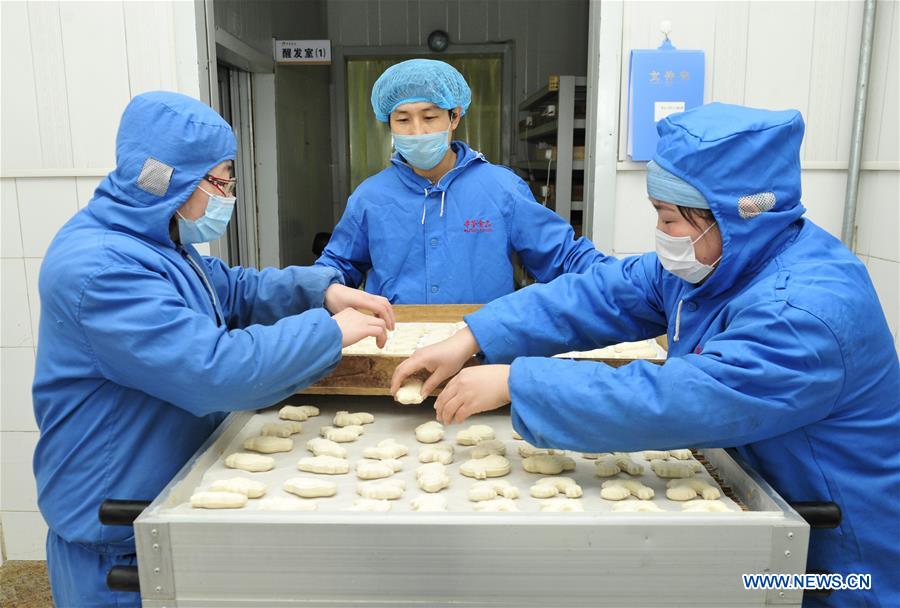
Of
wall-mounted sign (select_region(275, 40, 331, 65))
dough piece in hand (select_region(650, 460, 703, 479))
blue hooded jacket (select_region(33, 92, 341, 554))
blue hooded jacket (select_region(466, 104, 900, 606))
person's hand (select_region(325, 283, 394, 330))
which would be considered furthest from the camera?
wall-mounted sign (select_region(275, 40, 331, 65))

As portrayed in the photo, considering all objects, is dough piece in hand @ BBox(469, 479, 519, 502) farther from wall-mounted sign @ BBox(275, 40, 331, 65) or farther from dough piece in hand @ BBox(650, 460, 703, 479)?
wall-mounted sign @ BBox(275, 40, 331, 65)

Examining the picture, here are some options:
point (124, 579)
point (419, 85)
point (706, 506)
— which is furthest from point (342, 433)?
point (419, 85)

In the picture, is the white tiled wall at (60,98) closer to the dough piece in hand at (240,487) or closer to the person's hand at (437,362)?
the person's hand at (437,362)

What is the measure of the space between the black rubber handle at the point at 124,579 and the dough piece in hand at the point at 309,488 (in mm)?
278

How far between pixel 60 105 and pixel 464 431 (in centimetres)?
224

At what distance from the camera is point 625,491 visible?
1252mm

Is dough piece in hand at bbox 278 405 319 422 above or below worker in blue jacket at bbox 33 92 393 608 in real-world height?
below

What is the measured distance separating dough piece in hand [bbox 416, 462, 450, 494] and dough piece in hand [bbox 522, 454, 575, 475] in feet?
0.53

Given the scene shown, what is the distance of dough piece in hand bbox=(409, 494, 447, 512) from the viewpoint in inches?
46.6

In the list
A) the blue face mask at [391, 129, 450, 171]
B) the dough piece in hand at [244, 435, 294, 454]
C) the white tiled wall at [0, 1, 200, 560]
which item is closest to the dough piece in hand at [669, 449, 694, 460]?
the dough piece in hand at [244, 435, 294, 454]

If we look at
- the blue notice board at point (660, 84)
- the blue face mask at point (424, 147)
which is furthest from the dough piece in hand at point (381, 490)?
the blue notice board at point (660, 84)

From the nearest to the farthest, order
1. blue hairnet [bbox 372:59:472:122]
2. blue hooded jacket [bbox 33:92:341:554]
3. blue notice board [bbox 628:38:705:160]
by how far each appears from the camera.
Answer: blue hooded jacket [bbox 33:92:341:554] → blue hairnet [bbox 372:59:472:122] → blue notice board [bbox 628:38:705:160]

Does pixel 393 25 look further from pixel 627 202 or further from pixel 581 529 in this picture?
pixel 581 529

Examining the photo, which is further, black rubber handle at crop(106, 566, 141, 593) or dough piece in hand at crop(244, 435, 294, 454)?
dough piece in hand at crop(244, 435, 294, 454)
